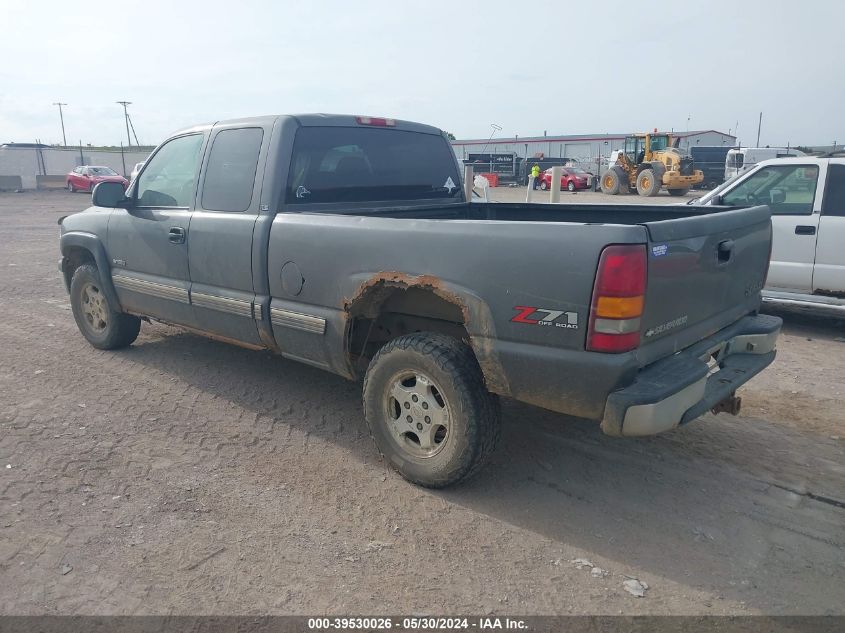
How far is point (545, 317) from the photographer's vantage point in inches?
116

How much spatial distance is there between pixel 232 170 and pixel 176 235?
2.33 ft

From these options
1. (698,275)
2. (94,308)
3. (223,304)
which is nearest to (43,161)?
(94,308)

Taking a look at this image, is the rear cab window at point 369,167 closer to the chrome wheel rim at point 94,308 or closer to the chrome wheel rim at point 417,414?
the chrome wheel rim at point 417,414

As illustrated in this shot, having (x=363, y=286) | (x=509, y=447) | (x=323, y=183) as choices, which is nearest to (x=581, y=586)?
(x=509, y=447)

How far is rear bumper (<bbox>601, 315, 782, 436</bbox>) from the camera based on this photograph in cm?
283

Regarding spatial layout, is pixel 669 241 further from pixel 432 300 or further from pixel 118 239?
pixel 118 239

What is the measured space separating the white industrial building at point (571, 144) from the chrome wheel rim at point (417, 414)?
156 ft

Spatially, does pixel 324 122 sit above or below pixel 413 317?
above

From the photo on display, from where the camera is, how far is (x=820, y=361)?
19.3 feet

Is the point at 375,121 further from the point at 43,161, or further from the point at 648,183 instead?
the point at 43,161

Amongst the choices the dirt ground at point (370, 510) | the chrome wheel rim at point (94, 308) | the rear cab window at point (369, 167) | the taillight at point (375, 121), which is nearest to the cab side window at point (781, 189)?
the dirt ground at point (370, 510)

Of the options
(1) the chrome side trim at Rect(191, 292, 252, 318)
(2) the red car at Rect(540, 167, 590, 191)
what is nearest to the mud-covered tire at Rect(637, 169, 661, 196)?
(2) the red car at Rect(540, 167, 590, 191)

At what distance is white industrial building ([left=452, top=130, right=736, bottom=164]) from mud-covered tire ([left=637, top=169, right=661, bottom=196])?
2126cm

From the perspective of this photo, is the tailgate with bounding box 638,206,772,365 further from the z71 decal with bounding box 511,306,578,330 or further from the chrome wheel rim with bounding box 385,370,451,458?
the chrome wheel rim with bounding box 385,370,451,458
